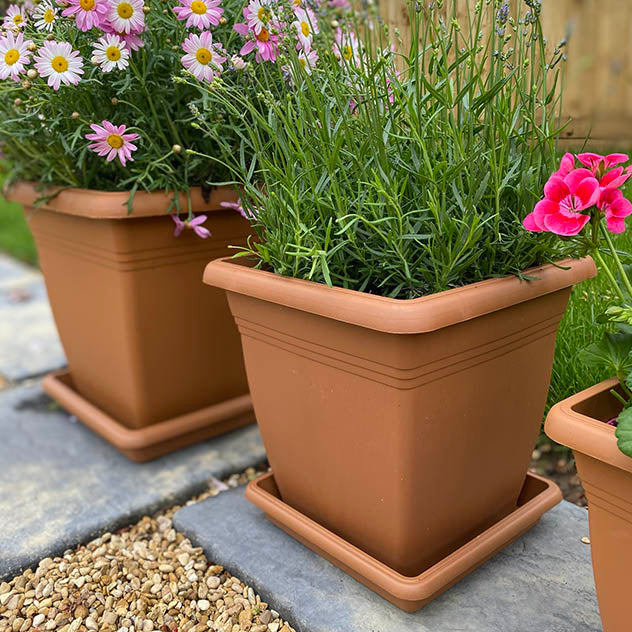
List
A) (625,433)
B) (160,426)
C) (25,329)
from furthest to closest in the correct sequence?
(25,329) → (160,426) → (625,433)

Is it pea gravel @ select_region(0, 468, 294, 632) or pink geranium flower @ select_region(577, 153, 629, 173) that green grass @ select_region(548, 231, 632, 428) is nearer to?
pink geranium flower @ select_region(577, 153, 629, 173)

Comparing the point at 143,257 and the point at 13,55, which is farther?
the point at 143,257

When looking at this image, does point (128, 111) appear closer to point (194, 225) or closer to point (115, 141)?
point (115, 141)

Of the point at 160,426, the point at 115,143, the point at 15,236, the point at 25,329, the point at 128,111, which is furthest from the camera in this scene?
the point at 15,236

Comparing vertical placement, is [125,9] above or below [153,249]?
above

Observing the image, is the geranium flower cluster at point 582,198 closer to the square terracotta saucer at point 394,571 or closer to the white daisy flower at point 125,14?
the square terracotta saucer at point 394,571

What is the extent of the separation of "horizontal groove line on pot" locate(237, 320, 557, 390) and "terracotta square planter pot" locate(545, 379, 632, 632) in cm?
18

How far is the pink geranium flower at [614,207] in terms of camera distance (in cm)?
92

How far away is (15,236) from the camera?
4.04m

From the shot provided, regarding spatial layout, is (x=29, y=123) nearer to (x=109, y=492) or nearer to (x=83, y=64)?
(x=83, y=64)

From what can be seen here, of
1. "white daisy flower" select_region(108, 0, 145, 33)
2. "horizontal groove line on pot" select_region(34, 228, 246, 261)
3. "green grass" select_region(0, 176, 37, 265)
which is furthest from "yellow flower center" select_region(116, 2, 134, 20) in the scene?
"green grass" select_region(0, 176, 37, 265)

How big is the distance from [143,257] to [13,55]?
0.47 m

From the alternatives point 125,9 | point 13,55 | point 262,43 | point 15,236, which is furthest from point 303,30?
point 15,236

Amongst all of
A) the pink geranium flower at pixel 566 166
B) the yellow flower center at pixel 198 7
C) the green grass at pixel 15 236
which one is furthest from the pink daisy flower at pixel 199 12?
the green grass at pixel 15 236
